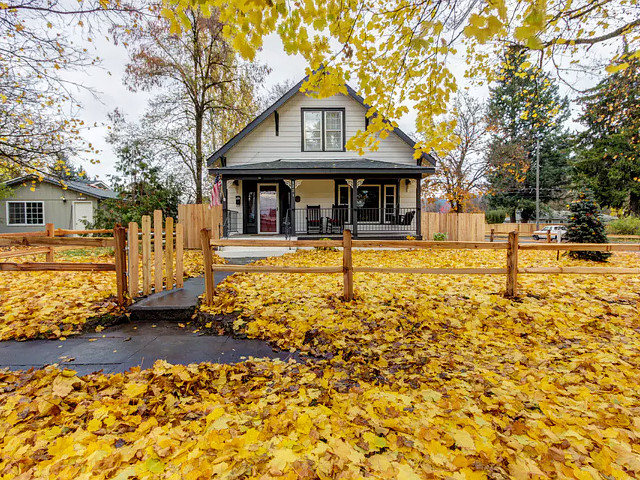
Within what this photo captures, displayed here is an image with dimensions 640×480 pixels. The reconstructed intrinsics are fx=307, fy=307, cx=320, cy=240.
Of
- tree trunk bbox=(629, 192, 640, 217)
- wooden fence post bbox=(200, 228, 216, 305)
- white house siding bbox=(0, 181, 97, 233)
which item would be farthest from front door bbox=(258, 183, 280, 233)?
tree trunk bbox=(629, 192, 640, 217)

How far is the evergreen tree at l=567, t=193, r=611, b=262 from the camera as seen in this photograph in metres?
10.1

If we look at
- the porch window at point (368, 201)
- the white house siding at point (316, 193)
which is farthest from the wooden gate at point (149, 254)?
the porch window at point (368, 201)

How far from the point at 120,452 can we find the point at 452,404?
7.86 feet

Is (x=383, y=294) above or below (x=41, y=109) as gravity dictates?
below

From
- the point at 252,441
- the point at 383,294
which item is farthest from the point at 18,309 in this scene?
the point at 383,294

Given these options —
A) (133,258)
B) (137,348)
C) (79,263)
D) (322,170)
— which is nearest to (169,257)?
(133,258)

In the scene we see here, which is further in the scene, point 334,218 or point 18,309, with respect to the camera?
point 334,218

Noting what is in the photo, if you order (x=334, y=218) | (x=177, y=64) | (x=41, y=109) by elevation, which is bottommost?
(x=334, y=218)

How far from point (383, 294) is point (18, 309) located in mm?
5775

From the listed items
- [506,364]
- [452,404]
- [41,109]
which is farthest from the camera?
[41,109]

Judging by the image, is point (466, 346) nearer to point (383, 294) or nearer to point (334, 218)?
point (383, 294)

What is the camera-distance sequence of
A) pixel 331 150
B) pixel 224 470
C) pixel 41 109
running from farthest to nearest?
1. pixel 331 150
2. pixel 41 109
3. pixel 224 470

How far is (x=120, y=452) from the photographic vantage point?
193 cm

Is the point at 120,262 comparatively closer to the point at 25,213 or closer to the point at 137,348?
the point at 137,348
